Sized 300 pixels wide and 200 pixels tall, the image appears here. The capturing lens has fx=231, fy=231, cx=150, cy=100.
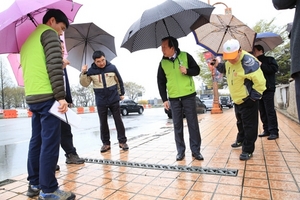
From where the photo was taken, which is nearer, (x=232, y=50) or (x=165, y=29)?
(x=232, y=50)

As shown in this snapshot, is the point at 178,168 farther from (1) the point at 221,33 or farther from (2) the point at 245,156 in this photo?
(1) the point at 221,33

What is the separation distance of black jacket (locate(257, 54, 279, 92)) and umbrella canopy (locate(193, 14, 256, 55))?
569mm

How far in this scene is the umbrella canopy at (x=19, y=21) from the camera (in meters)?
2.03

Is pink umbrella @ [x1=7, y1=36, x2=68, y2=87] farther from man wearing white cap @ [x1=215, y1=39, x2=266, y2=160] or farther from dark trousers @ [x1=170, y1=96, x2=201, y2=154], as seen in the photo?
man wearing white cap @ [x1=215, y1=39, x2=266, y2=160]

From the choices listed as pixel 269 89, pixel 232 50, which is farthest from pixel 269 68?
pixel 232 50

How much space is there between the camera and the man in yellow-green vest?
3.41 meters

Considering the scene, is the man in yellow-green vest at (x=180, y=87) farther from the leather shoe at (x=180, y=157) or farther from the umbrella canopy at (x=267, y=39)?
the umbrella canopy at (x=267, y=39)

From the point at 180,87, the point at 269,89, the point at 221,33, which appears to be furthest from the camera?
the point at 269,89

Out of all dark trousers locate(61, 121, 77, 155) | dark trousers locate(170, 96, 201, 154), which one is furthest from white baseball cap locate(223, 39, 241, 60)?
dark trousers locate(61, 121, 77, 155)

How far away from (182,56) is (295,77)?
2.13 meters

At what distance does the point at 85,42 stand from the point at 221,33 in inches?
98.3

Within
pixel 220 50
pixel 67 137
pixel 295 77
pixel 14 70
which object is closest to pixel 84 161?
pixel 67 137

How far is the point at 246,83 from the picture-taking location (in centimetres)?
321

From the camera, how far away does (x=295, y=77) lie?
143cm
